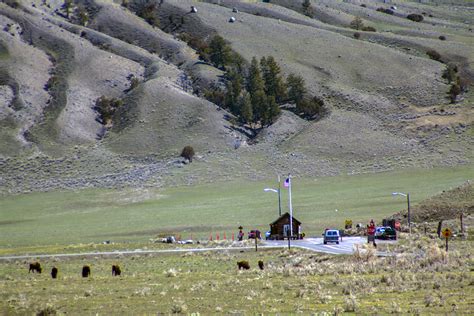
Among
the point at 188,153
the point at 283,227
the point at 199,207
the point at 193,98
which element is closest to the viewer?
the point at 283,227

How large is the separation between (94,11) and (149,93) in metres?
54.6

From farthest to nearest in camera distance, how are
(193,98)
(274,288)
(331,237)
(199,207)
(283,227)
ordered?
(193,98), (199,207), (283,227), (331,237), (274,288)

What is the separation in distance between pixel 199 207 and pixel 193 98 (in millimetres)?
55653

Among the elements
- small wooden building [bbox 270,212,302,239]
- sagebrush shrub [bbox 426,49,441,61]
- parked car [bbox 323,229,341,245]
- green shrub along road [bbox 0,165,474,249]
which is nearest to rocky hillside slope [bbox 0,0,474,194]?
sagebrush shrub [bbox 426,49,441,61]

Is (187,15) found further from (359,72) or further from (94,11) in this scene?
(359,72)

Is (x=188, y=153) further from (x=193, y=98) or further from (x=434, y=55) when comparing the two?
(x=434, y=55)

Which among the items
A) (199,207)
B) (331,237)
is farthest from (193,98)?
(331,237)

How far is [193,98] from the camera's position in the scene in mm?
149875

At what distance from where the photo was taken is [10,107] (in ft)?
472

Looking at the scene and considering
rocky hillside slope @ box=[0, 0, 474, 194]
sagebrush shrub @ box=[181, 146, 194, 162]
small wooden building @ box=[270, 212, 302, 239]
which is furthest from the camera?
sagebrush shrub @ box=[181, 146, 194, 162]

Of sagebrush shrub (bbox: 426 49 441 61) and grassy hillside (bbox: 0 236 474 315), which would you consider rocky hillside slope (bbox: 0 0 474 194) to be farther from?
grassy hillside (bbox: 0 236 474 315)

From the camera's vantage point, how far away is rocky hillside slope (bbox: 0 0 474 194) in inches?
4884

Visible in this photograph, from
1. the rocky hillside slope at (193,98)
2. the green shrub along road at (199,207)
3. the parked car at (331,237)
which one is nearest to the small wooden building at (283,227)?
the green shrub along road at (199,207)

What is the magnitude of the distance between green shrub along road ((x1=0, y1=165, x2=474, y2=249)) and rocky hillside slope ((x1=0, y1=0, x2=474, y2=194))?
5903 mm
